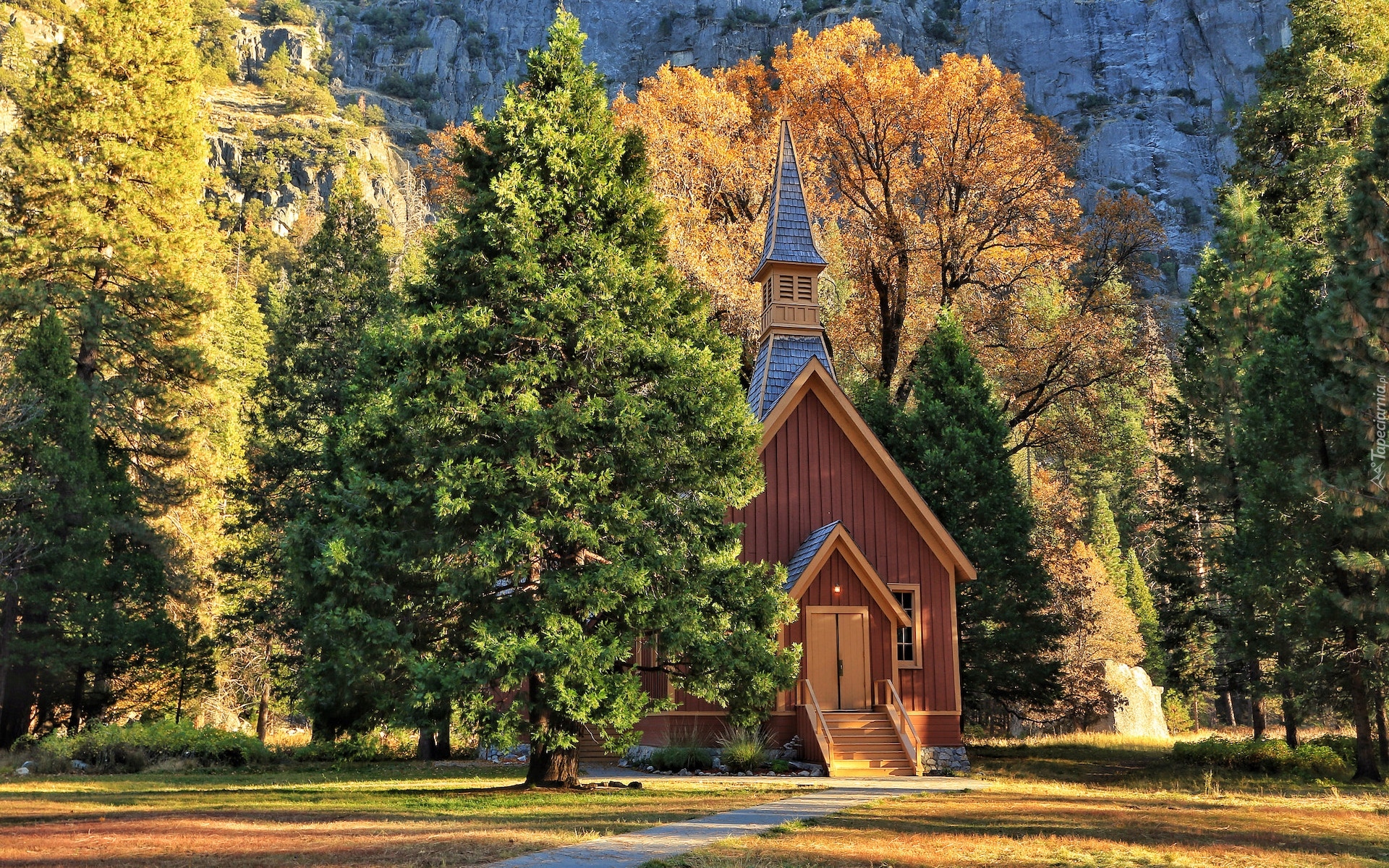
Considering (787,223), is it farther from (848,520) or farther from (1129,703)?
(1129,703)

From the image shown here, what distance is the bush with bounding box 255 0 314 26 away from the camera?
→ 148 m

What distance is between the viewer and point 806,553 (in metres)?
23.1

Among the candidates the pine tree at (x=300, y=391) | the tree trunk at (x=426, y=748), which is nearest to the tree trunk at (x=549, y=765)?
the tree trunk at (x=426, y=748)

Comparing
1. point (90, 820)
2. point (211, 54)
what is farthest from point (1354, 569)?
point (211, 54)

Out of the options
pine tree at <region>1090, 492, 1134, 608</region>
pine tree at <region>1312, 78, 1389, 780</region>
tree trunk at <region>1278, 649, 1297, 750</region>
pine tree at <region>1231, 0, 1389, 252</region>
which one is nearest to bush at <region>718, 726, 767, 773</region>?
tree trunk at <region>1278, 649, 1297, 750</region>

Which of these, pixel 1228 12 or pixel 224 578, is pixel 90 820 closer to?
pixel 224 578

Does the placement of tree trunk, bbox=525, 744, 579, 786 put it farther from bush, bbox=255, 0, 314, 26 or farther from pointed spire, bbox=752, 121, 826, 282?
bush, bbox=255, 0, 314, 26

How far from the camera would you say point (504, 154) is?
16406 mm

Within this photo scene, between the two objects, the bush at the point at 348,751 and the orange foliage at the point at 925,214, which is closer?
the bush at the point at 348,751

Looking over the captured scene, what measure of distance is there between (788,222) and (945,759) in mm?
13354

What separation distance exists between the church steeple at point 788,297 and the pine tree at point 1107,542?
89.5ft

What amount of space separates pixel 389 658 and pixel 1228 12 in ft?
473

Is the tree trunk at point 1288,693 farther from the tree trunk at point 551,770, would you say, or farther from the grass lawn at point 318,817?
the tree trunk at point 551,770

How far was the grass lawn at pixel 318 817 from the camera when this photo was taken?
8562 mm
